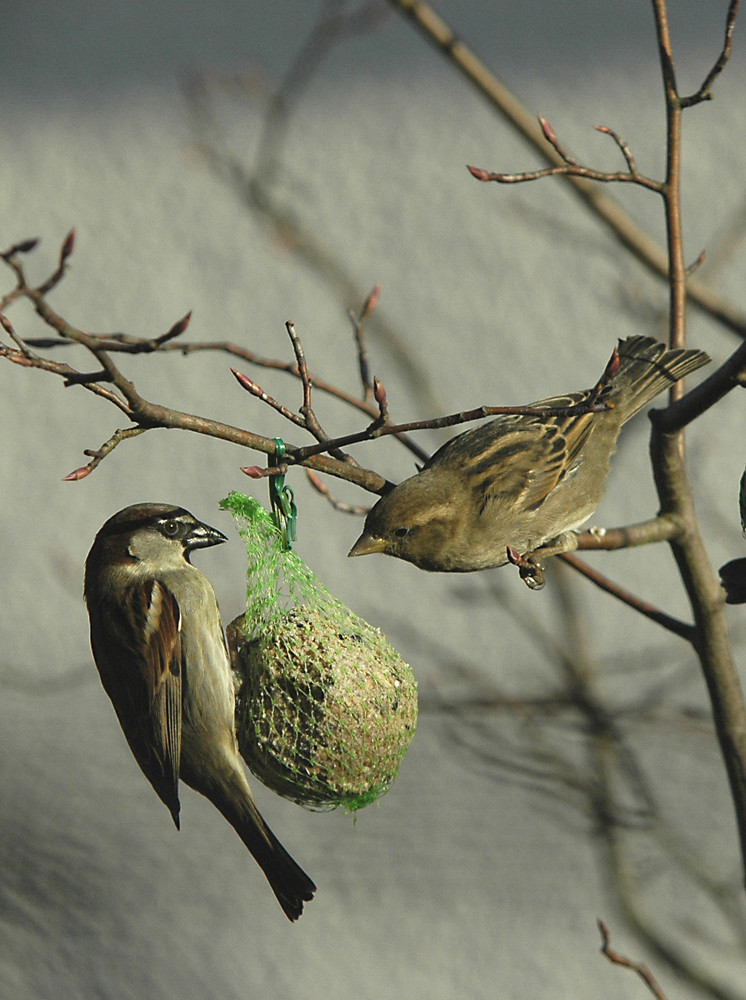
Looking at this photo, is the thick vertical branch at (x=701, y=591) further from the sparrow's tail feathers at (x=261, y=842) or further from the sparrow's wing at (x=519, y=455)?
the sparrow's tail feathers at (x=261, y=842)

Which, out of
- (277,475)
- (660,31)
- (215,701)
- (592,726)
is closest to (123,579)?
(215,701)

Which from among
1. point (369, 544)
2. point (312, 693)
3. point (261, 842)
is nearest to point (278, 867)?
point (261, 842)

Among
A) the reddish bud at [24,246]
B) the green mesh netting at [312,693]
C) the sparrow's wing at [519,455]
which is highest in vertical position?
the reddish bud at [24,246]

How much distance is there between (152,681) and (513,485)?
30.3 inches

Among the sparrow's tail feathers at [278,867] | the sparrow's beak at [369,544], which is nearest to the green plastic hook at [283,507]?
the sparrow's beak at [369,544]

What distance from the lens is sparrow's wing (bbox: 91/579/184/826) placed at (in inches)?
63.5

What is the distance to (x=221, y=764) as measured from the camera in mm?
1698

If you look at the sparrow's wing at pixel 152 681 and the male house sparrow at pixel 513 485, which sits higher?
the male house sparrow at pixel 513 485

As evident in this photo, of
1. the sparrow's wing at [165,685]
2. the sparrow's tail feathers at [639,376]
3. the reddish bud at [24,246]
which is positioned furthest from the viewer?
the sparrow's tail feathers at [639,376]

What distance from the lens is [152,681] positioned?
1627 mm

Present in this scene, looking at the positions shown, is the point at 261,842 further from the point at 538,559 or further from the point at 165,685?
the point at 538,559

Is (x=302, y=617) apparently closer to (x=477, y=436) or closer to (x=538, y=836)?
(x=477, y=436)

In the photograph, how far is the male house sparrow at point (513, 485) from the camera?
1.72 m

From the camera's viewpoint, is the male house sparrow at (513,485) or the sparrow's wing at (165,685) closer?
the sparrow's wing at (165,685)
